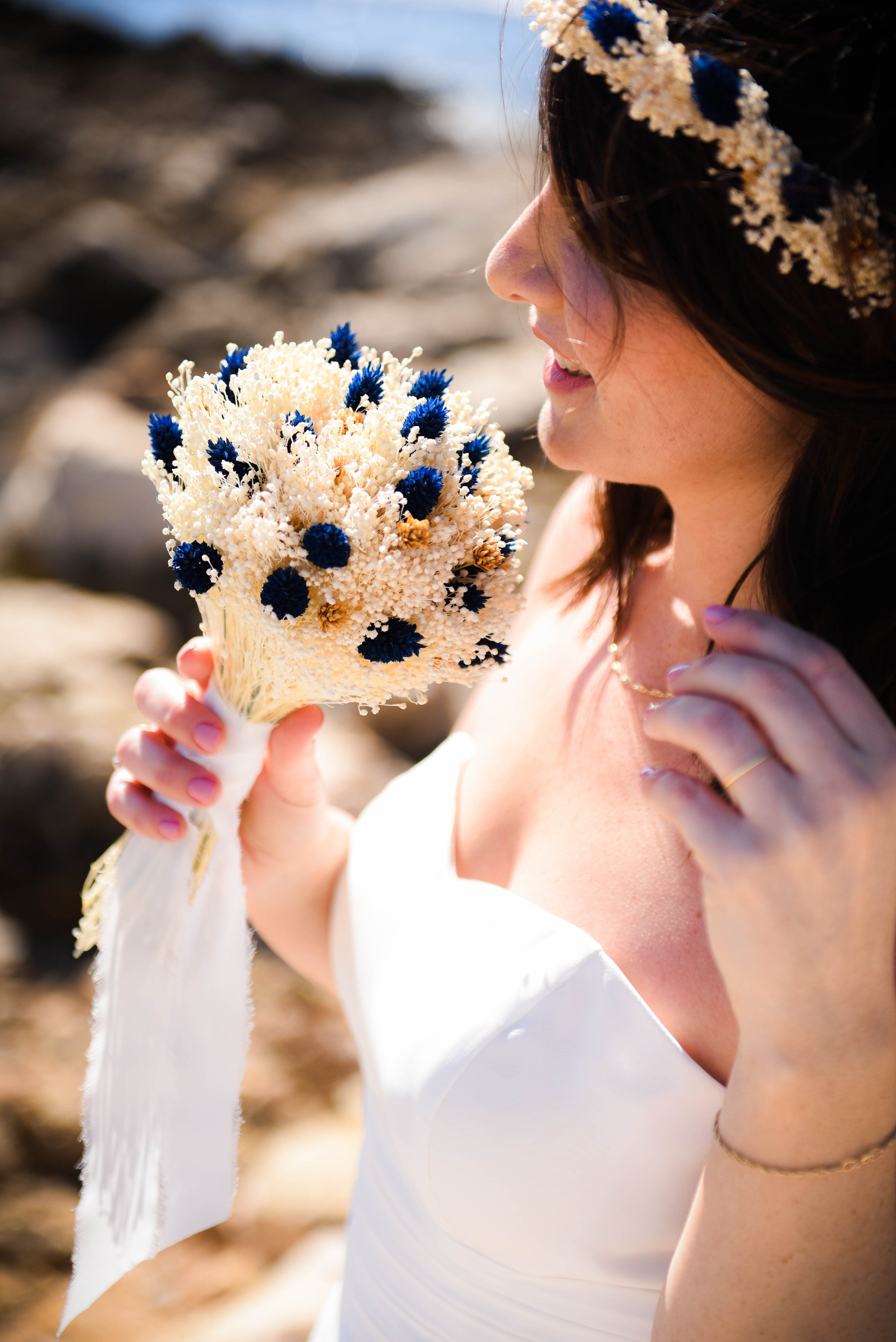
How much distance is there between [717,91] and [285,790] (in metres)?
1.22

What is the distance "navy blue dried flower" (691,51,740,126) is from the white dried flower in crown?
17.9 inches

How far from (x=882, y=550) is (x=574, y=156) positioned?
0.65 metres

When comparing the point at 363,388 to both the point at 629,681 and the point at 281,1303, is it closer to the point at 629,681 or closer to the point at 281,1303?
the point at 629,681

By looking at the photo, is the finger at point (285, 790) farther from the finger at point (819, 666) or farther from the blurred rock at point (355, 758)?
the blurred rock at point (355, 758)

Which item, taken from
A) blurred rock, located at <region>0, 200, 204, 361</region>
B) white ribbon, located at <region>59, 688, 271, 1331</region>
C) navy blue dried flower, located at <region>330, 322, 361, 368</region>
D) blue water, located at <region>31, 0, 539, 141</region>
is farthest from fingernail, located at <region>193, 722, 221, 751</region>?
blue water, located at <region>31, 0, 539, 141</region>

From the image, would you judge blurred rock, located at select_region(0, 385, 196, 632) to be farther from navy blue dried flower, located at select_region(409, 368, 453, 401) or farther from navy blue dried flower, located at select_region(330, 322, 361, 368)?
navy blue dried flower, located at select_region(409, 368, 453, 401)

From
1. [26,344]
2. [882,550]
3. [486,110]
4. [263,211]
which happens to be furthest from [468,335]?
[486,110]

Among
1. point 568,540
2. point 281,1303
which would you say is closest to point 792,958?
point 568,540

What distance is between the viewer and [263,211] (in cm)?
920

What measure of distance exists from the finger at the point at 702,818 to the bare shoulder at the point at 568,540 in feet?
3.53

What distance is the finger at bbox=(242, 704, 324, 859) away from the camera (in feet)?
5.13

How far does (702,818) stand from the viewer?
96 centimetres

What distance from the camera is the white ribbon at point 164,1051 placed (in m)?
1.55

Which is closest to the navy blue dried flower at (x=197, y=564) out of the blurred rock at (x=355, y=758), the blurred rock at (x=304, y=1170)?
the blurred rock at (x=304, y=1170)
